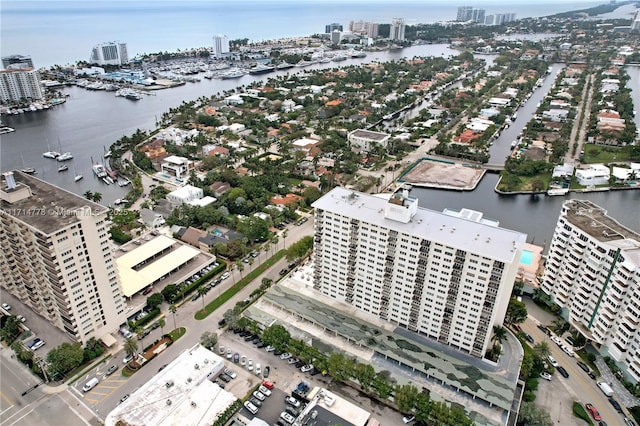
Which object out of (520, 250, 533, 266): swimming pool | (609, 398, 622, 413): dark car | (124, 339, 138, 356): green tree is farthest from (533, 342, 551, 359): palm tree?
(124, 339, 138, 356): green tree

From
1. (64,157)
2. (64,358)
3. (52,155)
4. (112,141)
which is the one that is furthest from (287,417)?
(112,141)

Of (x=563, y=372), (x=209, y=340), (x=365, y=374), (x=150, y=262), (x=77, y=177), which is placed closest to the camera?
(x=365, y=374)

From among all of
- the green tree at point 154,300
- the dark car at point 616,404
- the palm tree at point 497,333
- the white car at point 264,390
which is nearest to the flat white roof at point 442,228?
the palm tree at point 497,333

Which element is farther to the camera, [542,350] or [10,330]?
[10,330]

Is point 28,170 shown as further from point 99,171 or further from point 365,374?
point 365,374

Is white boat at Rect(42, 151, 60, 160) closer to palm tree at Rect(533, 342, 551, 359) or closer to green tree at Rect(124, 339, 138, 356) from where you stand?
green tree at Rect(124, 339, 138, 356)

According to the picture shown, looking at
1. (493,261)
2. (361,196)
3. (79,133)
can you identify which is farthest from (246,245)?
(79,133)

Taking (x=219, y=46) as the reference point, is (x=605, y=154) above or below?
below
